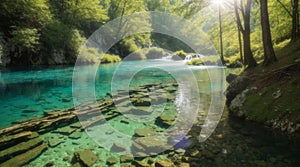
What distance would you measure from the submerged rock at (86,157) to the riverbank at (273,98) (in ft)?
17.2

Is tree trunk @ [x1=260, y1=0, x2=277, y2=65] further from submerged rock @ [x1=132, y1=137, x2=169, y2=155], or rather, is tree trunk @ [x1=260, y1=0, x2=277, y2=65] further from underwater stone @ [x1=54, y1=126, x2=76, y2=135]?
underwater stone @ [x1=54, y1=126, x2=76, y2=135]

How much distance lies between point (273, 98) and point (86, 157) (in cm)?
628

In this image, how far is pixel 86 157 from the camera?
4.71m

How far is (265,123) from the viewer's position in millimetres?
6250

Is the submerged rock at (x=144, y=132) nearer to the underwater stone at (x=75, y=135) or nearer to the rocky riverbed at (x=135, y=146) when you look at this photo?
the rocky riverbed at (x=135, y=146)

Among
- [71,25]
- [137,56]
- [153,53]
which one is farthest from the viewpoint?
[153,53]

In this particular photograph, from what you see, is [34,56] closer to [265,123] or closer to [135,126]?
[135,126]

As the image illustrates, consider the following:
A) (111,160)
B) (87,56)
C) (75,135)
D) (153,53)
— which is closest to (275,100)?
(111,160)

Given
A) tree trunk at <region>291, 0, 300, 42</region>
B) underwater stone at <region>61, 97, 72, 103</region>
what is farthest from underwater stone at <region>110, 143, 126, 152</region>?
tree trunk at <region>291, 0, 300, 42</region>

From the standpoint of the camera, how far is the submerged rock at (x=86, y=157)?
4.52m

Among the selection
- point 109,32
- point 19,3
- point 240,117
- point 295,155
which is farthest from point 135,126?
Result: point 109,32

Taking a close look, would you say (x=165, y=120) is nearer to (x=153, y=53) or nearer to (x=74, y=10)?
(x=74, y=10)

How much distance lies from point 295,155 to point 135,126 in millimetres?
4602

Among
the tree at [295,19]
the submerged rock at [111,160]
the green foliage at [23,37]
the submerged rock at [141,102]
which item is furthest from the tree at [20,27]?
the tree at [295,19]
